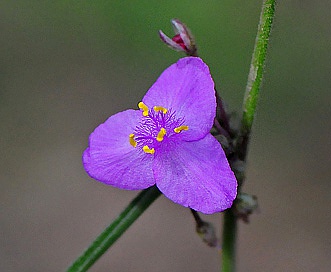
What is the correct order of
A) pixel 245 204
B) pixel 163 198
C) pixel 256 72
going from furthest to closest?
pixel 163 198
pixel 245 204
pixel 256 72

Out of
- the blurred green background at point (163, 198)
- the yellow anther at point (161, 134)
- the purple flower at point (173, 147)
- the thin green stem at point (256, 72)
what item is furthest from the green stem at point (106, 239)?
the blurred green background at point (163, 198)

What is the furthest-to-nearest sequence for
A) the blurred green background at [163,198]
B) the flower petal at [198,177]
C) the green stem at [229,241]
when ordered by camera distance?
the blurred green background at [163,198] → the green stem at [229,241] → the flower petal at [198,177]

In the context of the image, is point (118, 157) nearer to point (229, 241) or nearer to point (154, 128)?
point (154, 128)

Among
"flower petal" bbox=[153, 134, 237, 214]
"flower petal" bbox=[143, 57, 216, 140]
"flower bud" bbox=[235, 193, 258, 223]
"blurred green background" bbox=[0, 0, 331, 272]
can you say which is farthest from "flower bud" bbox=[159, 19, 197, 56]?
"blurred green background" bbox=[0, 0, 331, 272]

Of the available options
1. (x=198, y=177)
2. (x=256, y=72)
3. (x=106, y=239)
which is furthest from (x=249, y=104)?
(x=106, y=239)

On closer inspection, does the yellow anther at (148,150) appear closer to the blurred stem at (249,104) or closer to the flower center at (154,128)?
the flower center at (154,128)

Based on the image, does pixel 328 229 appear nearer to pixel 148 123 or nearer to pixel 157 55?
pixel 157 55

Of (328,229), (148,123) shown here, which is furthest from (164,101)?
(328,229)
